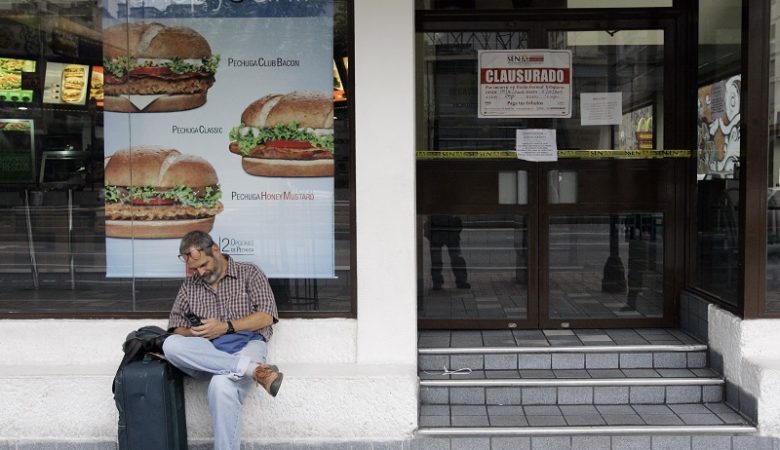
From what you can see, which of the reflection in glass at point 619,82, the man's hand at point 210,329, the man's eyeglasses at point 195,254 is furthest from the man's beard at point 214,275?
the reflection in glass at point 619,82

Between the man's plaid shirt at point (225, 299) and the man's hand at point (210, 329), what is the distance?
0.31ft

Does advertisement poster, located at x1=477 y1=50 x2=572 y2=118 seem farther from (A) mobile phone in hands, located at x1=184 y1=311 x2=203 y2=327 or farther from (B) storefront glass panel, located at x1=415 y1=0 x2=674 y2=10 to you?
(A) mobile phone in hands, located at x1=184 y1=311 x2=203 y2=327

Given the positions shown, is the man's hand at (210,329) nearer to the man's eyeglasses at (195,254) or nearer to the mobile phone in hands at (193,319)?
the mobile phone in hands at (193,319)

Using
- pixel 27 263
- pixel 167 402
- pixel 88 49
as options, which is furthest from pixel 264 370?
pixel 88 49

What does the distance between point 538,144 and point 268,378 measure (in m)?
2.73

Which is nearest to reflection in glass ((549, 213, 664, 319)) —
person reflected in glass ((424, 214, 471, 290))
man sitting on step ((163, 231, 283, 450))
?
person reflected in glass ((424, 214, 471, 290))

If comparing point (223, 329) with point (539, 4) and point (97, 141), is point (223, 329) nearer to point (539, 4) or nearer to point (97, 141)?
point (97, 141)

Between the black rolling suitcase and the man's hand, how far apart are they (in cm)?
26

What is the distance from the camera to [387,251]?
4945 millimetres

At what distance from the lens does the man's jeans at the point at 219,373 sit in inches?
173

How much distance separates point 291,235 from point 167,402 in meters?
1.31

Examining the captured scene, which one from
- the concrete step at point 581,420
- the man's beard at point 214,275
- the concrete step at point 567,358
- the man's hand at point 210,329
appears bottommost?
the concrete step at point 581,420

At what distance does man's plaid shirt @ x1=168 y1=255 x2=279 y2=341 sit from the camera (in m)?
4.68

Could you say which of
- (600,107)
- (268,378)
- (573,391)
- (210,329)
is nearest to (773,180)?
(600,107)
